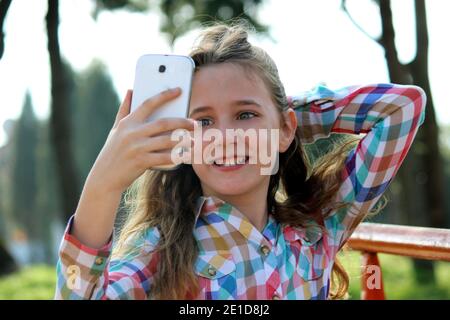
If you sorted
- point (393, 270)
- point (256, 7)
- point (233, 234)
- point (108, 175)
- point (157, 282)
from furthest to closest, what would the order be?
point (256, 7), point (393, 270), point (233, 234), point (157, 282), point (108, 175)

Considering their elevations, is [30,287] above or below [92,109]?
below

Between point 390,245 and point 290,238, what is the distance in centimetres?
50

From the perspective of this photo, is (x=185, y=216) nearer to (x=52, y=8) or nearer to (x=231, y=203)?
(x=231, y=203)

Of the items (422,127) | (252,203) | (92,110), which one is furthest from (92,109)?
(252,203)

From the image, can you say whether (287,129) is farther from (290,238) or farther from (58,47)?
(58,47)

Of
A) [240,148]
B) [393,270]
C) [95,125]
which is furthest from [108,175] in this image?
[95,125]

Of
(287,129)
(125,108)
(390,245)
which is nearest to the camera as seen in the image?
(125,108)

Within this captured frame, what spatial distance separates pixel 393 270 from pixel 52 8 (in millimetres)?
4191

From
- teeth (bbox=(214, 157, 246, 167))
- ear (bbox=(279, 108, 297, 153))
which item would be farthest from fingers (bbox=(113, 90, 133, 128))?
ear (bbox=(279, 108, 297, 153))

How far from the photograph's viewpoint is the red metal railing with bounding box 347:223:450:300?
1.91 metres

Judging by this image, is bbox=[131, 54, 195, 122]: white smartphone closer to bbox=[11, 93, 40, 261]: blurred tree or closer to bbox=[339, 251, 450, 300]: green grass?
bbox=[339, 251, 450, 300]: green grass

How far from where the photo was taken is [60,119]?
6.51 metres

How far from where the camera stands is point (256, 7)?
780cm

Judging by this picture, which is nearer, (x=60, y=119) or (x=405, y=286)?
(x=405, y=286)
